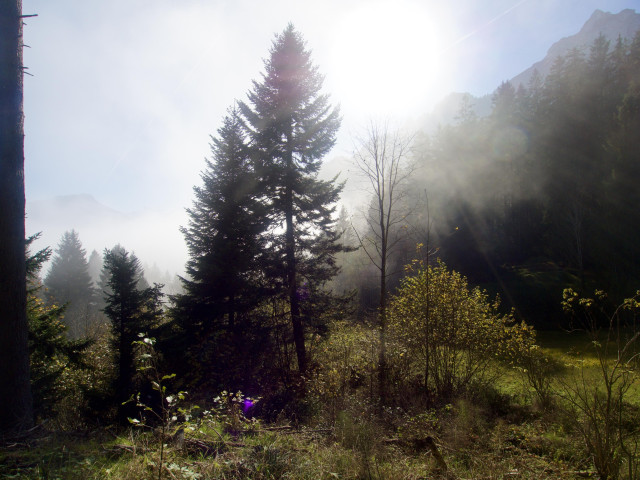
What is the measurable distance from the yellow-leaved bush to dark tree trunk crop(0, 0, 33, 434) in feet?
24.5

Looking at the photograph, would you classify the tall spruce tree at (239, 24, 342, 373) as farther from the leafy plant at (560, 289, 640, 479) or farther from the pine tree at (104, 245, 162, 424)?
the leafy plant at (560, 289, 640, 479)

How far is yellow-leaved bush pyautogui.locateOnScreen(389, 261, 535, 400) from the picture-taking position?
25.3 ft

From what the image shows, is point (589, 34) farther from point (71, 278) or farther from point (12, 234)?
point (71, 278)

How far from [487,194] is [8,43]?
28.5 metres

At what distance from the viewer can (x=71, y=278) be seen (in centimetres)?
3766

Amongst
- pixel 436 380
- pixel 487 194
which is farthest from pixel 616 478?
pixel 487 194

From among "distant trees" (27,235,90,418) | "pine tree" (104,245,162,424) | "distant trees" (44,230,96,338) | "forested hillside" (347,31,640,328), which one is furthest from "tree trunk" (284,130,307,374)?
"distant trees" (44,230,96,338)

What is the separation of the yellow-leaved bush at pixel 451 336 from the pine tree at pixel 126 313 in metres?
9.78

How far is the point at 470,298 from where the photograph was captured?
8.11 m

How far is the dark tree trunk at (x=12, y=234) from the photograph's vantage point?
4.74m

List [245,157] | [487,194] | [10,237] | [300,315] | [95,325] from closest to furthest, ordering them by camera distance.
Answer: [10,237] < [300,315] < [245,157] < [487,194] < [95,325]

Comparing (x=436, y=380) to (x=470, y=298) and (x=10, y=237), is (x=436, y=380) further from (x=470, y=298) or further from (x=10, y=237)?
(x=10, y=237)

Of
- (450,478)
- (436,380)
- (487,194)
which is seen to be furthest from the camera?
(487,194)

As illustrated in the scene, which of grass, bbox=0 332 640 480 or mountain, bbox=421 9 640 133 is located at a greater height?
mountain, bbox=421 9 640 133
